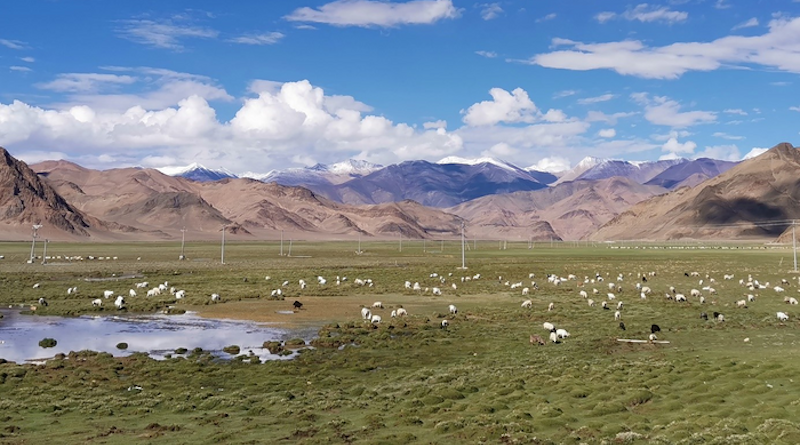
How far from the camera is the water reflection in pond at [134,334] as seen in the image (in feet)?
90.6

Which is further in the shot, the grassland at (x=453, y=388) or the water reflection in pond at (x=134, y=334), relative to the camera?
the water reflection in pond at (x=134, y=334)

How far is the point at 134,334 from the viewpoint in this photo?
32125 mm

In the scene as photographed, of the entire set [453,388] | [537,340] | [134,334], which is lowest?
[134,334]

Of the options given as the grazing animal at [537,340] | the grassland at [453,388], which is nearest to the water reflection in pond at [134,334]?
the grassland at [453,388]

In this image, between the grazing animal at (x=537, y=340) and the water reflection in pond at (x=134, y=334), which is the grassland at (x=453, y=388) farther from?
the water reflection in pond at (x=134, y=334)

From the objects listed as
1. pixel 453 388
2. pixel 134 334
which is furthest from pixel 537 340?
pixel 134 334

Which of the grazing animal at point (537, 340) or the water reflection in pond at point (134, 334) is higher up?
the grazing animal at point (537, 340)

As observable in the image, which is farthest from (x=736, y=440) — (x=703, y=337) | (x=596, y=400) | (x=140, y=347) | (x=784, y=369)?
(x=140, y=347)

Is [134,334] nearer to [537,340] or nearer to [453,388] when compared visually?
[537,340]

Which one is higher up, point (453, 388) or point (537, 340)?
point (537, 340)

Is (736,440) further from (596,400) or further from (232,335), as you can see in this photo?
(232,335)

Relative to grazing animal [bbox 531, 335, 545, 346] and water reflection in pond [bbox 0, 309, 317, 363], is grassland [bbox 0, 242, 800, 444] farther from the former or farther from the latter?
water reflection in pond [bbox 0, 309, 317, 363]

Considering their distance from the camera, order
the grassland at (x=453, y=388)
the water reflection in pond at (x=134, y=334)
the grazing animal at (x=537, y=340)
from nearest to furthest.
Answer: the grassland at (x=453, y=388) → the water reflection in pond at (x=134, y=334) → the grazing animal at (x=537, y=340)

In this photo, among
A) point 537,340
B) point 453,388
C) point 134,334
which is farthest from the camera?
point 134,334
